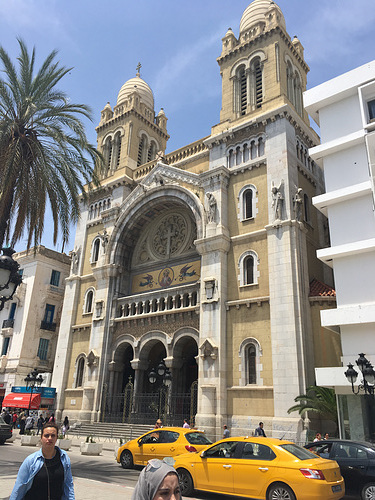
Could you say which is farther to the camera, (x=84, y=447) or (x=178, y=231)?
(x=178, y=231)

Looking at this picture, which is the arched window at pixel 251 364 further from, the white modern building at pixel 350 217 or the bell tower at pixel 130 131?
the bell tower at pixel 130 131

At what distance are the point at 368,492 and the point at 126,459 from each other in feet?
25.1

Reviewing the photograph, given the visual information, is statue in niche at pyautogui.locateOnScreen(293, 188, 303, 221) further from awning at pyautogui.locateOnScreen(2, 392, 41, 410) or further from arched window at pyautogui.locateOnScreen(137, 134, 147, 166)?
awning at pyautogui.locateOnScreen(2, 392, 41, 410)

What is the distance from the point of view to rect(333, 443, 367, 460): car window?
966 centimetres

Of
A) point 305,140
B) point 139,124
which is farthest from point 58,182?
point 139,124

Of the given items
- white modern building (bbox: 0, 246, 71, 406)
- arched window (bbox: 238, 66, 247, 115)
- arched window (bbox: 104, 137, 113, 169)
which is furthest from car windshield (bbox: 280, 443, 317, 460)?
arched window (bbox: 104, 137, 113, 169)

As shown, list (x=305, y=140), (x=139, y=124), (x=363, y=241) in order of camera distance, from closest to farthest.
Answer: (x=363, y=241)
(x=305, y=140)
(x=139, y=124)

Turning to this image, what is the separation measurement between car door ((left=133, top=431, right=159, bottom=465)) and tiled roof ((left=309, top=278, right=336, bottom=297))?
36.3ft

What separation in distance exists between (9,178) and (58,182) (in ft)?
5.90

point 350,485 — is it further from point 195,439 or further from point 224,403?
point 224,403

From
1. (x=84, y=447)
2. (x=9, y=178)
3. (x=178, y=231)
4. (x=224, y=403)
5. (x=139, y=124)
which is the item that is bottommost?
(x=84, y=447)

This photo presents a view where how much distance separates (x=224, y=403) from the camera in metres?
20.8

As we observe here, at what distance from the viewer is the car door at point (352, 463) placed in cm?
937

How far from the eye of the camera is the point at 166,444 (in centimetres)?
1230
